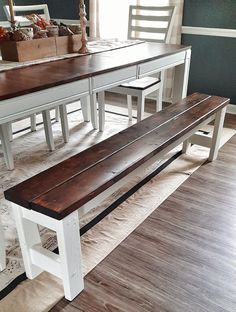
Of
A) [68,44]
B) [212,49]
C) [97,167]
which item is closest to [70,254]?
[97,167]

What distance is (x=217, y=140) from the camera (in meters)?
2.28

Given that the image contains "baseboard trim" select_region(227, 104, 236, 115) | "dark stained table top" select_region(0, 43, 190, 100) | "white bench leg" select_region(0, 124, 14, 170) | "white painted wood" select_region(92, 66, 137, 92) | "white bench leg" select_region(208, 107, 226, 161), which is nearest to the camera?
"dark stained table top" select_region(0, 43, 190, 100)

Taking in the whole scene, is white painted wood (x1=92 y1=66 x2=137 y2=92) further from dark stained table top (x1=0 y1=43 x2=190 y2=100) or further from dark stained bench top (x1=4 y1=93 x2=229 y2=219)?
dark stained bench top (x1=4 y1=93 x2=229 y2=219)

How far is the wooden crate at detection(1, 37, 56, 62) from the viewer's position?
1717 mm

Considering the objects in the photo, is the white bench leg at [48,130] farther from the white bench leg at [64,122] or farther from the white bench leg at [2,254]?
the white bench leg at [2,254]

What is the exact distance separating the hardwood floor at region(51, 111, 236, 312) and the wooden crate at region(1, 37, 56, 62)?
43.6 inches

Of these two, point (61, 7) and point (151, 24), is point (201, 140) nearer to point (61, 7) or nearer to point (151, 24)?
point (151, 24)

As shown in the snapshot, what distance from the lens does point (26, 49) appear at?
1745 millimetres

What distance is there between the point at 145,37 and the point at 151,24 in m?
0.20

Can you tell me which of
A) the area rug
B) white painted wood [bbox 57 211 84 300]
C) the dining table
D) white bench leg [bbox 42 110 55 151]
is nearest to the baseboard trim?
the area rug

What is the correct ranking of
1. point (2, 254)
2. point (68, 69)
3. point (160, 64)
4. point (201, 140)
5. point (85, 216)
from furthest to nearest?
point (201, 140)
point (160, 64)
point (85, 216)
point (68, 69)
point (2, 254)

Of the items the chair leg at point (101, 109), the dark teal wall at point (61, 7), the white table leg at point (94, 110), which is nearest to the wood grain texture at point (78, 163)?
the chair leg at point (101, 109)

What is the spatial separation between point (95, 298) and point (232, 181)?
1240 mm

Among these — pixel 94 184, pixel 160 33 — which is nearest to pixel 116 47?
pixel 160 33
